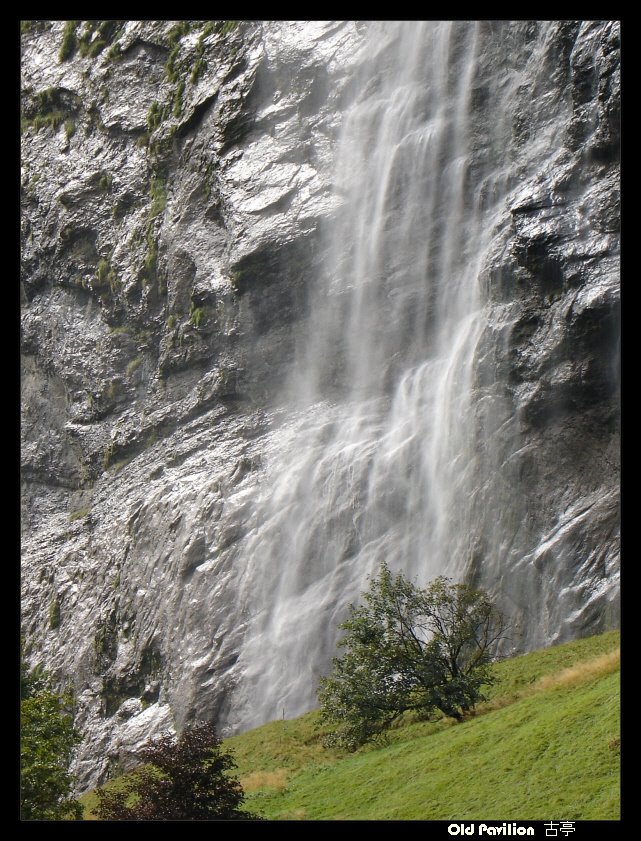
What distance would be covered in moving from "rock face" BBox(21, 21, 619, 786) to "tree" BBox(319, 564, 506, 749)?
13.3 feet

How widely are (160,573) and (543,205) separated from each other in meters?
19.4

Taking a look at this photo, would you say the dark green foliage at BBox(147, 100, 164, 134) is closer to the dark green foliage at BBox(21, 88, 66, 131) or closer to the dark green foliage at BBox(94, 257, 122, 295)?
the dark green foliage at BBox(21, 88, 66, 131)

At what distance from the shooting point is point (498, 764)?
75.9 ft

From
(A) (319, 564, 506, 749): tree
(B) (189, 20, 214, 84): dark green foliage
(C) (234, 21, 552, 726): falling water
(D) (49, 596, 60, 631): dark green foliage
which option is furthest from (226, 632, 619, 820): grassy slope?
(B) (189, 20, 214, 84): dark green foliage

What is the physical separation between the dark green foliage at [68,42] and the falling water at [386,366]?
56.8ft

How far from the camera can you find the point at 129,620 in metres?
41.4

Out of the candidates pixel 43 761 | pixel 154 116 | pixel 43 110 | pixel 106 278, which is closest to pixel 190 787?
pixel 43 761

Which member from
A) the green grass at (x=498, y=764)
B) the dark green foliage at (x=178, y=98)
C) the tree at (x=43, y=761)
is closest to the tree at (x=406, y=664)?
the green grass at (x=498, y=764)

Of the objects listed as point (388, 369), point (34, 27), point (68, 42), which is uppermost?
point (34, 27)

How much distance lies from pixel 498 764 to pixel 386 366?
65.7 ft

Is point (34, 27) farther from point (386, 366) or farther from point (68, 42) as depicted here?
point (386, 366)
